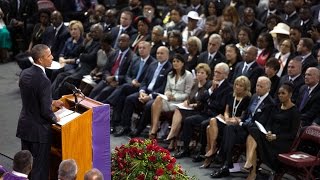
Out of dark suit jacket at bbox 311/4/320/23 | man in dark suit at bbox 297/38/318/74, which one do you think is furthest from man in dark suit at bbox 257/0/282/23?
man in dark suit at bbox 297/38/318/74

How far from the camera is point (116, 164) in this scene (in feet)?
21.5

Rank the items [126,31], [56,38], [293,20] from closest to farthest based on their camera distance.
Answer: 1. [293,20]
2. [126,31]
3. [56,38]

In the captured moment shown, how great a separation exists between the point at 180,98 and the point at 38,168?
10.9 ft

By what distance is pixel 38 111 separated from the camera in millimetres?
6574

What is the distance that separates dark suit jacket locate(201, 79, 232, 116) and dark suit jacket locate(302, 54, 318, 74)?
1.19 metres

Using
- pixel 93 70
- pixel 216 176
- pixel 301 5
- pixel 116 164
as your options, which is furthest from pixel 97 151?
pixel 301 5

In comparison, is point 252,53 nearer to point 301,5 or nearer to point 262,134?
point 262,134

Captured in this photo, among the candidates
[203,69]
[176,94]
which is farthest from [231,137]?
[176,94]

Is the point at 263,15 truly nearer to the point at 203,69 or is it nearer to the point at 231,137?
the point at 203,69

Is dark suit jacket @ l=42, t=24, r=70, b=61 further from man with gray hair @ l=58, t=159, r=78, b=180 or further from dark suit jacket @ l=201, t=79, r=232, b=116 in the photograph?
man with gray hair @ l=58, t=159, r=78, b=180

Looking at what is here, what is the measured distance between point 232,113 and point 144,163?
9.24 ft

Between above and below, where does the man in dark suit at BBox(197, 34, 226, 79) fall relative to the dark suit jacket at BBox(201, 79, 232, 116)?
above

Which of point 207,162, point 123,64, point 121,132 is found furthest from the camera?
point 123,64

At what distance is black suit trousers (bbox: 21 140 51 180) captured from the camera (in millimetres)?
6645
